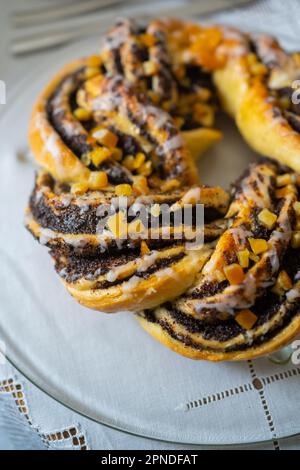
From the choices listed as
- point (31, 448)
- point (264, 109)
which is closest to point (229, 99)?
point (264, 109)

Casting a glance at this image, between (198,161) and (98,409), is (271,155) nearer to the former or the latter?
(198,161)

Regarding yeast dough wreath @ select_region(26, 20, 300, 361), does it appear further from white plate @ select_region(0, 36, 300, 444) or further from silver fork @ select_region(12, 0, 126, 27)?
silver fork @ select_region(12, 0, 126, 27)

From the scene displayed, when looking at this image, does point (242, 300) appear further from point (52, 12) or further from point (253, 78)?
point (52, 12)

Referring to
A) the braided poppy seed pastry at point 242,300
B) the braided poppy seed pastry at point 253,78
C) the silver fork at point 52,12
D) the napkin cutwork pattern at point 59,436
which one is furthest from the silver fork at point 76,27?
the napkin cutwork pattern at point 59,436

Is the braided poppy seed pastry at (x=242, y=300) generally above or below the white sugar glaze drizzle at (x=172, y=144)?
below

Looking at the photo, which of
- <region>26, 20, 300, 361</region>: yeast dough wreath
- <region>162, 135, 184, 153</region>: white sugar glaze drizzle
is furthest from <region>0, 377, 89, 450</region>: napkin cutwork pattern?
<region>162, 135, 184, 153</region>: white sugar glaze drizzle

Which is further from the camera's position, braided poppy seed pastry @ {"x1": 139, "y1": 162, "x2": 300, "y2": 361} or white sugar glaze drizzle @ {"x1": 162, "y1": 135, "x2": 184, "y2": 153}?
white sugar glaze drizzle @ {"x1": 162, "y1": 135, "x2": 184, "y2": 153}

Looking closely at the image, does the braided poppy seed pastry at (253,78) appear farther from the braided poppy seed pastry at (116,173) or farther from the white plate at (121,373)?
the white plate at (121,373)
